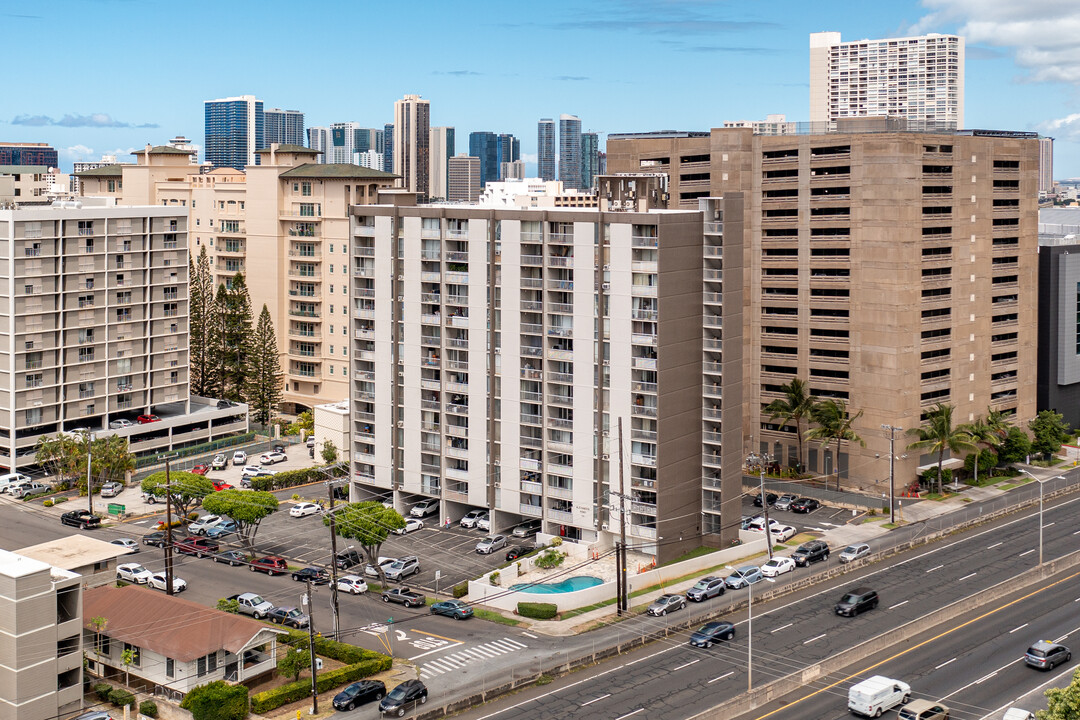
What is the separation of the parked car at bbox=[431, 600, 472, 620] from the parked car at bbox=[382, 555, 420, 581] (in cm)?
734

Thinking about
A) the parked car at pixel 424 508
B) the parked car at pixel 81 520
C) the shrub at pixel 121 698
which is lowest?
the shrub at pixel 121 698

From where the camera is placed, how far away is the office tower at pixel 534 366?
92.8 meters

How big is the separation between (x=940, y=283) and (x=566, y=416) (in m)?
45.5

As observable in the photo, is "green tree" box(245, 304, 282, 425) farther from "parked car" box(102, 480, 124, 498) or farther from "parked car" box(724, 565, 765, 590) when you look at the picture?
"parked car" box(724, 565, 765, 590)

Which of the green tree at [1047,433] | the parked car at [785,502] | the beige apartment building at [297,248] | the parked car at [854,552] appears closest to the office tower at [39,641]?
the parked car at [854,552]

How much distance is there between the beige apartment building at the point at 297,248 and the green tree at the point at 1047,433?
77924mm

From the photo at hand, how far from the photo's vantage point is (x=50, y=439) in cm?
11788

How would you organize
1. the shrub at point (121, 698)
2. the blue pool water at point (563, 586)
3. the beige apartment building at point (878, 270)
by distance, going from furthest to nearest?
1. the beige apartment building at point (878, 270)
2. the blue pool water at point (563, 586)
3. the shrub at point (121, 698)

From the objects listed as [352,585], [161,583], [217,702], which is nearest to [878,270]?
[352,585]

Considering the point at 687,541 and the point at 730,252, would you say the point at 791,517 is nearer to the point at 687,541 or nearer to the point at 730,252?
the point at 687,541

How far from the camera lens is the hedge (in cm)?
8331

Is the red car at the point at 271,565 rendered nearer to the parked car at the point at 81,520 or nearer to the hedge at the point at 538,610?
the parked car at the point at 81,520

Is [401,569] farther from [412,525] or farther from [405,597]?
[412,525]

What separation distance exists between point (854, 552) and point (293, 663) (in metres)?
46.3
